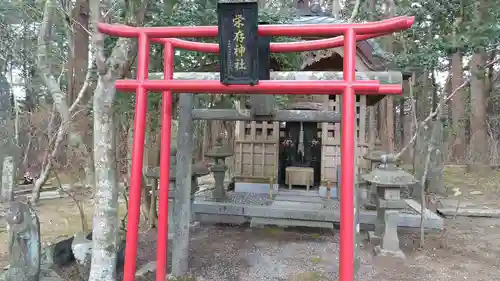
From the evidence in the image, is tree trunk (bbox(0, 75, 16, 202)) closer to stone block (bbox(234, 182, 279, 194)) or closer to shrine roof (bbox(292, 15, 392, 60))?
stone block (bbox(234, 182, 279, 194))

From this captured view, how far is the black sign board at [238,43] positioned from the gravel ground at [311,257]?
2.79m

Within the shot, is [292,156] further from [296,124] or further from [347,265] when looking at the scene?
[347,265]

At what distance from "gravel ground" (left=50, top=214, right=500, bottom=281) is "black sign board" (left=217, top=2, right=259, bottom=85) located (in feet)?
9.14

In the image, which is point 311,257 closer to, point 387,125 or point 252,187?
point 252,187

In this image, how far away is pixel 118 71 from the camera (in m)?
3.84

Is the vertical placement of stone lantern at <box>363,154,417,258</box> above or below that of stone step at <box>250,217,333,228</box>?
above

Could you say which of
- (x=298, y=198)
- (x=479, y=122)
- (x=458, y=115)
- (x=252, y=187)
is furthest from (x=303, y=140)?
(x=458, y=115)

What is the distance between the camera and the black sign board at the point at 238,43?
114 inches

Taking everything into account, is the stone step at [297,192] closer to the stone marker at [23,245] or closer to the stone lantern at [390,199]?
the stone lantern at [390,199]

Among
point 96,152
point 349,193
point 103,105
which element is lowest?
→ point 349,193

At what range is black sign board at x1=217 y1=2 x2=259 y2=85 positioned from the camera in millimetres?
2887

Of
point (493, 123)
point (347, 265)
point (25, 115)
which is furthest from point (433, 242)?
point (493, 123)

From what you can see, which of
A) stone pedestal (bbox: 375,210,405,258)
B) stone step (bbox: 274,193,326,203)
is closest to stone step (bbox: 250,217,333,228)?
stone step (bbox: 274,193,326,203)

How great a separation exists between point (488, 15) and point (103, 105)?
5433mm
